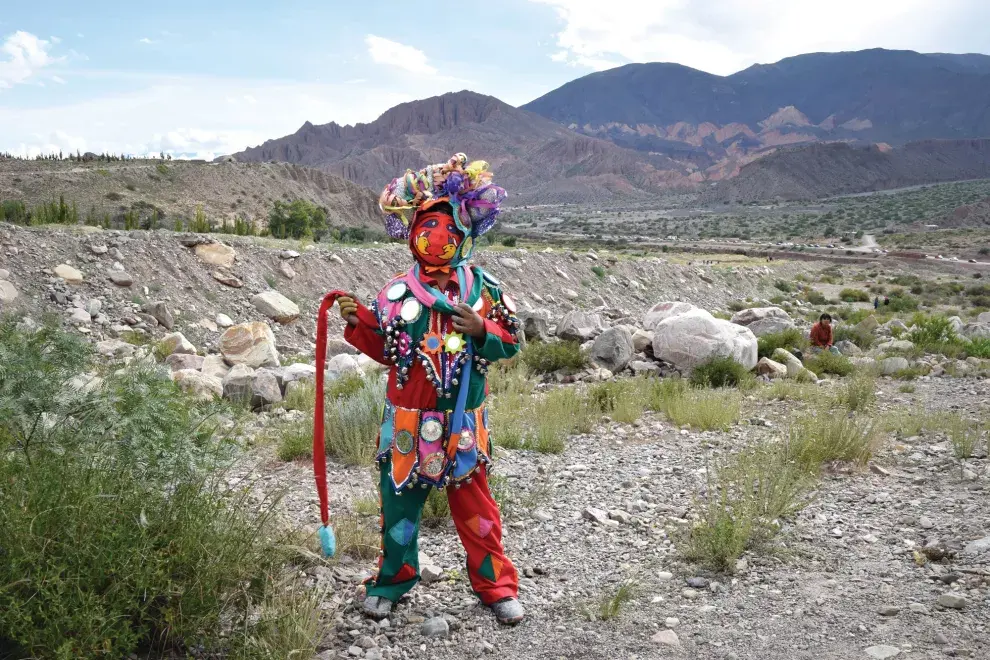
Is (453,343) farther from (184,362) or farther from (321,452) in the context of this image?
(184,362)

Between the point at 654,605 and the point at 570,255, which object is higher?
the point at 570,255

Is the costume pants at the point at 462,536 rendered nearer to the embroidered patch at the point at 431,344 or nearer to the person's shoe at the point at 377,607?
the person's shoe at the point at 377,607

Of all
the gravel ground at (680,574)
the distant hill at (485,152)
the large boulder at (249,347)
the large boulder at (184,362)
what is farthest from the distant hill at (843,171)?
the gravel ground at (680,574)

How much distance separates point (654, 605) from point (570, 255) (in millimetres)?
17650

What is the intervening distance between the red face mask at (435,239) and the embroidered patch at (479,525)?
1.24 metres

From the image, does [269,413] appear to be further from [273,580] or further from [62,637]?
[62,637]

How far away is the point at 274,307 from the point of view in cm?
1316

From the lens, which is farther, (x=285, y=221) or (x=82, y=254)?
(x=285, y=221)

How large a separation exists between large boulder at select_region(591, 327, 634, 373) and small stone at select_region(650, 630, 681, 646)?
7.15m

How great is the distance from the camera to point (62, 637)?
2.40 meters

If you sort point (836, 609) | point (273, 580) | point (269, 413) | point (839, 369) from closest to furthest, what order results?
point (273, 580)
point (836, 609)
point (269, 413)
point (839, 369)

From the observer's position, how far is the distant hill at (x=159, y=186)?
36.6m

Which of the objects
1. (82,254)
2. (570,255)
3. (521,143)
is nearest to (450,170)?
(82,254)

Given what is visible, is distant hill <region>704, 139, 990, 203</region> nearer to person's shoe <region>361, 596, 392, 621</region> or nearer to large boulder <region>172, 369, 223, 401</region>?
large boulder <region>172, 369, 223, 401</region>
